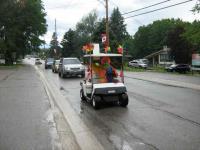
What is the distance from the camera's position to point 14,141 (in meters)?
8.65

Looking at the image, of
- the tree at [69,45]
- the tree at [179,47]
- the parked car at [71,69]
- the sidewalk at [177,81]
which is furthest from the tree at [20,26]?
the sidewalk at [177,81]

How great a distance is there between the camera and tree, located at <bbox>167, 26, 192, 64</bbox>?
71000 mm

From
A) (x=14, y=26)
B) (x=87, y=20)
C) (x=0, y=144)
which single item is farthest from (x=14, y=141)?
(x=87, y=20)

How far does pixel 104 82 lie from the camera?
47.3 ft

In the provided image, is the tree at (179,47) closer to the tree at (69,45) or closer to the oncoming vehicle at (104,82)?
the tree at (69,45)

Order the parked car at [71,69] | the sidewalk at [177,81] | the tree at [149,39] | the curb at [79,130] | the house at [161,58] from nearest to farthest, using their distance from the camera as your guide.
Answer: the curb at [79,130] < the sidewalk at [177,81] < the parked car at [71,69] < the house at [161,58] < the tree at [149,39]

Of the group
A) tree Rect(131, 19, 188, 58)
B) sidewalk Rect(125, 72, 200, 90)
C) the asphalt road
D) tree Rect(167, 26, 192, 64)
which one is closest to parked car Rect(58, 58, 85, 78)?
sidewalk Rect(125, 72, 200, 90)

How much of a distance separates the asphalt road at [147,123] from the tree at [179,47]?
56181mm

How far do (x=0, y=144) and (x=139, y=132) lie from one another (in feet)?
10.3

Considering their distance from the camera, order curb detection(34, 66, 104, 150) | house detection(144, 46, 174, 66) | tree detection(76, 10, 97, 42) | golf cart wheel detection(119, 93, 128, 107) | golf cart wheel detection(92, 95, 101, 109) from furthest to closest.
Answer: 1. tree detection(76, 10, 97, 42)
2. house detection(144, 46, 174, 66)
3. golf cart wheel detection(119, 93, 128, 107)
4. golf cart wheel detection(92, 95, 101, 109)
5. curb detection(34, 66, 104, 150)

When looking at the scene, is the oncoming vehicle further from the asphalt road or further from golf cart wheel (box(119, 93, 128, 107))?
the asphalt road

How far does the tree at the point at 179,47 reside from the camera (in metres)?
71.0

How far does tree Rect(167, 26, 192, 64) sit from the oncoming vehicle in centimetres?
5706

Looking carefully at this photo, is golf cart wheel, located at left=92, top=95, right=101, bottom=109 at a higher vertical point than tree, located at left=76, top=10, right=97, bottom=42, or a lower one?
lower
